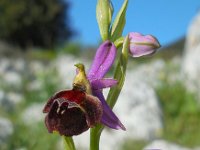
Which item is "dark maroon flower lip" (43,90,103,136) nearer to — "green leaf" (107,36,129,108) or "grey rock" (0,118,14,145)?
"green leaf" (107,36,129,108)

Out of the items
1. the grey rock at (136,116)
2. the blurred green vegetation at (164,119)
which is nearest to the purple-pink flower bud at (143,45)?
the blurred green vegetation at (164,119)

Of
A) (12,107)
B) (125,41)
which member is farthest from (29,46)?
(125,41)

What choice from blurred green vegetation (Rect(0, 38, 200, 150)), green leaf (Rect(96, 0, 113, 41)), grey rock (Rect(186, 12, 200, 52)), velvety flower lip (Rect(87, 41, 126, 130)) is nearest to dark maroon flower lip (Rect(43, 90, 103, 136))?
velvety flower lip (Rect(87, 41, 126, 130))

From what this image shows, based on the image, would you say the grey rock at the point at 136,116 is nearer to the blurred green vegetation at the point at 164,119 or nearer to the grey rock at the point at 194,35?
the blurred green vegetation at the point at 164,119

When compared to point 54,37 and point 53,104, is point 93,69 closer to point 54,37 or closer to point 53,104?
point 53,104

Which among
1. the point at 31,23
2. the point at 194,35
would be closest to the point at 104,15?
the point at 194,35
